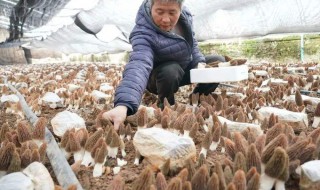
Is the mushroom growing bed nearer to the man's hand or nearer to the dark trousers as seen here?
the man's hand

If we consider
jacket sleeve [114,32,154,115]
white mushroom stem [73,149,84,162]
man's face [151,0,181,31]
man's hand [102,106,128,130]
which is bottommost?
white mushroom stem [73,149,84,162]

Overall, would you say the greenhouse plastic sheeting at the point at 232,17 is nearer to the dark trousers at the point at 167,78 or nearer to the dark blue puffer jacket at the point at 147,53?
the dark blue puffer jacket at the point at 147,53

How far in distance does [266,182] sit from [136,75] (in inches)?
56.2

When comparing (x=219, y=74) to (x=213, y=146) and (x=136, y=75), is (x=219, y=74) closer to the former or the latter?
(x=136, y=75)

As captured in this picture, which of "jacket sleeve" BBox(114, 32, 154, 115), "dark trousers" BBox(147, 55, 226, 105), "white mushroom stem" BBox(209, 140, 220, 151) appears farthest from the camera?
"dark trousers" BBox(147, 55, 226, 105)

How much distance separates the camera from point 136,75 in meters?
2.62

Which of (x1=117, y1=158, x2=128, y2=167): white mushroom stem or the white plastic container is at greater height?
the white plastic container

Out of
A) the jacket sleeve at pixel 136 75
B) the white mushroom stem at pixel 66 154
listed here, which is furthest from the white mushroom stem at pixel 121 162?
the jacket sleeve at pixel 136 75

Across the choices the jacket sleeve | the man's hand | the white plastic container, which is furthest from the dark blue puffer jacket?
the white plastic container

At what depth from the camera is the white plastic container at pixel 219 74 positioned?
11.1ft

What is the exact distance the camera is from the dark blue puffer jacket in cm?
246

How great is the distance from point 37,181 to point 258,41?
12607 mm

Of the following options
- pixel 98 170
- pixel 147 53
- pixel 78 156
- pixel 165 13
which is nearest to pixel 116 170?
pixel 98 170

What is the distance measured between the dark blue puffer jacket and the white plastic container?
22 cm
